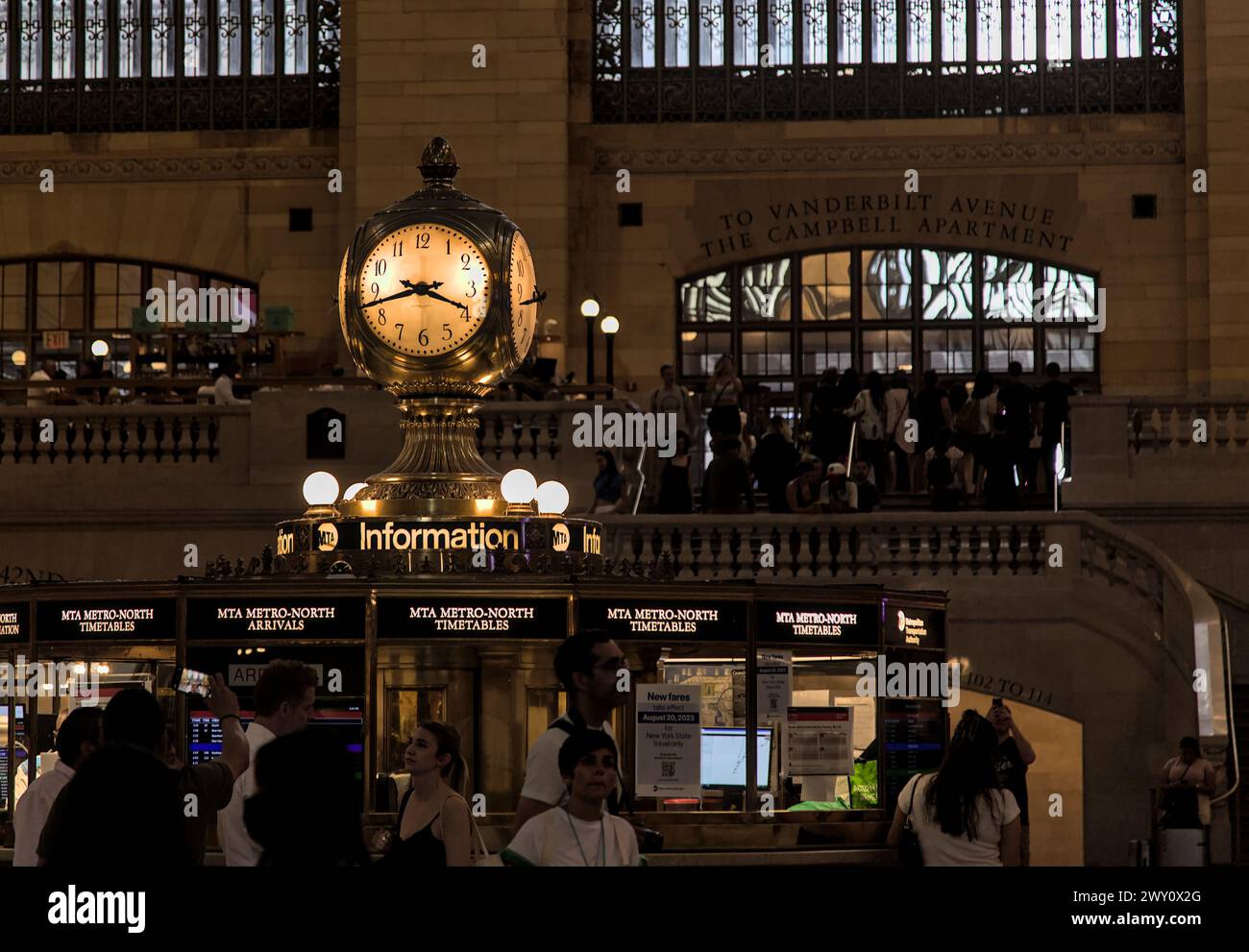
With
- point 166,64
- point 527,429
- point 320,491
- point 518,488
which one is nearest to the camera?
point 518,488

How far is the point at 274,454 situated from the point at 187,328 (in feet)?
18.2

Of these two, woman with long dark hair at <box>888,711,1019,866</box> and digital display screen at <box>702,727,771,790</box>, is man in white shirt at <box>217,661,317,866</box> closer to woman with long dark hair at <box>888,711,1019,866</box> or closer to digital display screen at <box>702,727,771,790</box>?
woman with long dark hair at <box>888,711,1019,866</box>

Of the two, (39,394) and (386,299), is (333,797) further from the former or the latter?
(39,394)

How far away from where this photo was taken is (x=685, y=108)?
32719mm

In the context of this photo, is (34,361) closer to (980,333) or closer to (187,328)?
(187,328)

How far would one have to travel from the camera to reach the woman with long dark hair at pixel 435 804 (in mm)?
7574

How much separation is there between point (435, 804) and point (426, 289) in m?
3.04

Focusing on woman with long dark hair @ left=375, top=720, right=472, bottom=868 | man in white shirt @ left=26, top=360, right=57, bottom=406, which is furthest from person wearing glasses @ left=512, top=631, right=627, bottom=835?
man in white shirt @ left=26, top=360, right=57, bottom=406

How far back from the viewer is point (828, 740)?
1098cm

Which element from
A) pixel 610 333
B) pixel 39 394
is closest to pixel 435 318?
pixel 39 394

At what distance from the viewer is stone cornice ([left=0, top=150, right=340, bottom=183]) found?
108 ft

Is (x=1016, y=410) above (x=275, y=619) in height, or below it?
above
